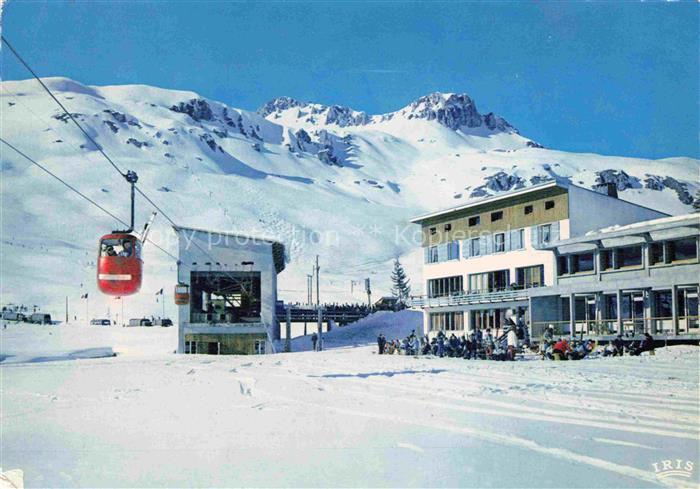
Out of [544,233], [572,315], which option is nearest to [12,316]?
[544,233]

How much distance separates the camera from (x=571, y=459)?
8055 mm

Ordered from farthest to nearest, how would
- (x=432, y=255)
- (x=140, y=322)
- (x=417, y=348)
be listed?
1. (x=140, y=322)
2. (x=432, y=255)
3. (x=417, y=348)

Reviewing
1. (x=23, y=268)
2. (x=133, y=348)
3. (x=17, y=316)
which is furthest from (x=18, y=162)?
(x=133, y=348)

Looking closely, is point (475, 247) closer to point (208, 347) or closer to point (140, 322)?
point (208, 347)

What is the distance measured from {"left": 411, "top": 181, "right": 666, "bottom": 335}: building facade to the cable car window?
76.4 ft

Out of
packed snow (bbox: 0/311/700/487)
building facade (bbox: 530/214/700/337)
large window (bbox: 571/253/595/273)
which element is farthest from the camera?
large window (bbox: 571/253/595/273)

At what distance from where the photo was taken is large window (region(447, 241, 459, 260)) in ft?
155

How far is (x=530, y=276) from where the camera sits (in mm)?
40562

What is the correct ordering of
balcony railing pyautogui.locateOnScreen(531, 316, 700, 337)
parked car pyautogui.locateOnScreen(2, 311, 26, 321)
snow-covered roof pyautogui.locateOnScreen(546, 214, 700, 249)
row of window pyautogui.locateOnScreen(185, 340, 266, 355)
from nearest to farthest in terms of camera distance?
1. balcony railing pyautogui.locateOnScreen(531, 316, 700, 337)
2. snow-covered roof pyautogui.locateOnScreen(546, 214, 700, 249)
3. row of window pyautogui.locateOnScreen(185, 340, 266, 355)
4. parked car pyautogui.locateOnScreen(2, 311, 26, 321)

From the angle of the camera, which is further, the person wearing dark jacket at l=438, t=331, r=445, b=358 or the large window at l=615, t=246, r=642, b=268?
the large window at l=615, t=246, r=642, b=268

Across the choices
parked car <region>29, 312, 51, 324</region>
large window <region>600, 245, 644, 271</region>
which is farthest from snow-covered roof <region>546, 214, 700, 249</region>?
parked car <region>29, 312, 51, 324</region>

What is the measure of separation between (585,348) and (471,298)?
18.3 metres

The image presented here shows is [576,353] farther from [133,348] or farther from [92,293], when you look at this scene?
[92,293]

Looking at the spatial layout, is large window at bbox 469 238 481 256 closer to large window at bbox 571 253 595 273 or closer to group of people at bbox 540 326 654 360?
large window at bbox 571 253 595 273
